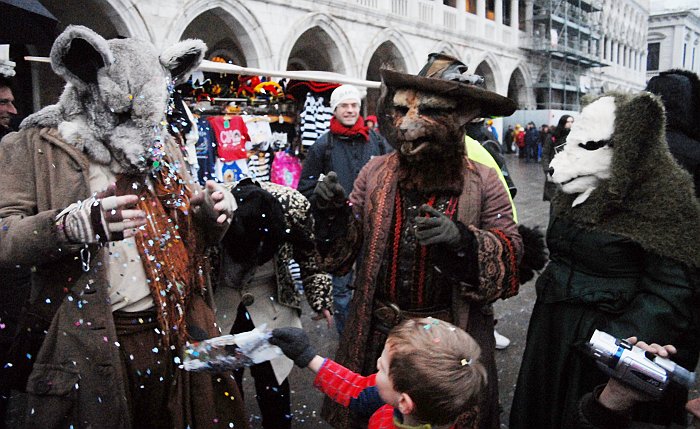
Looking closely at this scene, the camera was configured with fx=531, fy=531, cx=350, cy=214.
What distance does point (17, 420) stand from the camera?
3131 millimetres

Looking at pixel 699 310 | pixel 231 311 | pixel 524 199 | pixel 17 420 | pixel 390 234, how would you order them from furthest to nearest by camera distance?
pixel 524 199
pixel 17 420
pixel 231 311
pixel 390 234
pixel 699 310

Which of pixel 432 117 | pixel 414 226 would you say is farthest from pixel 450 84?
pixel 414 226

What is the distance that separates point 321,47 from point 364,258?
15.5 m

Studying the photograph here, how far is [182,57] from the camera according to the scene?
2.03m

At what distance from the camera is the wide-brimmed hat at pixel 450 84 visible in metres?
2.01

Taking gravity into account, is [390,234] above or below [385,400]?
above

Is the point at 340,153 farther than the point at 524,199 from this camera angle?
No

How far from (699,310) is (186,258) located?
6.39ft

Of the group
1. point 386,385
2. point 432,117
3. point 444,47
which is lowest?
point 386,385

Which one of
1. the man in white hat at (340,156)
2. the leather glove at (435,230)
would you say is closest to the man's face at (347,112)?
the man in white hat at (340,156)

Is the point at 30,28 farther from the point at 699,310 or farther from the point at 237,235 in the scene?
the point at 699,310

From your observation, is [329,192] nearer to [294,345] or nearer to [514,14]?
[294,345]

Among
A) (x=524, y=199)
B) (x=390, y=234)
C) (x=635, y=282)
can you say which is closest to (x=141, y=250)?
(x=390, y=234)

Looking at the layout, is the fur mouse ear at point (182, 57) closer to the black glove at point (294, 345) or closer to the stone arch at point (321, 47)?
the black glove at point (294, 345)
